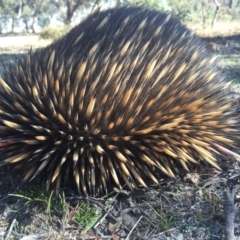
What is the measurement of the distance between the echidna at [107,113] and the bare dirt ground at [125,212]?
12cm

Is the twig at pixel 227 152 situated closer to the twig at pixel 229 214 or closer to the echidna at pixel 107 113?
the echidna at pixel 107 113

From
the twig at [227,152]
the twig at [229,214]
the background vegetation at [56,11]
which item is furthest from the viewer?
the background vegetation at [56,11]

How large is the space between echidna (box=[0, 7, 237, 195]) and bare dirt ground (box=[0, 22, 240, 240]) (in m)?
0.12

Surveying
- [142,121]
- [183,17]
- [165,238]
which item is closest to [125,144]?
[142,121]

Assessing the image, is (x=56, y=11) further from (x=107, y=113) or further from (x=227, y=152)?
(x=107, y=113)

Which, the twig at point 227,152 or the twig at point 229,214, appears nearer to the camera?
the twig at point 229,214

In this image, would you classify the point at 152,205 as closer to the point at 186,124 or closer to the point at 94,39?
the point at 186,124

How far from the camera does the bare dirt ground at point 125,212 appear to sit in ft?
10.7

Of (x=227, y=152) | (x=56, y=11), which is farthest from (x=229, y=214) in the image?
(x=56, y=11)

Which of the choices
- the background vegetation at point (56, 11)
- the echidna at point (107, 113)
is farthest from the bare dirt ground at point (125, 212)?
the background vegetation at point (56, 11)

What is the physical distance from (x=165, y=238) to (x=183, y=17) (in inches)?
721

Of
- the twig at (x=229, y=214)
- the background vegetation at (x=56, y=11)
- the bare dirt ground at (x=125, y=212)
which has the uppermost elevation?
the twig at (x=229, y=214)

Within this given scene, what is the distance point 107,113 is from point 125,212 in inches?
30.1

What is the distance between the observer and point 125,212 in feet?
11.2
